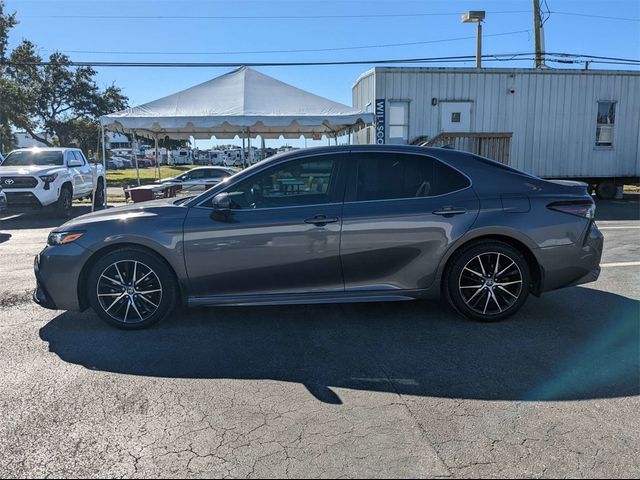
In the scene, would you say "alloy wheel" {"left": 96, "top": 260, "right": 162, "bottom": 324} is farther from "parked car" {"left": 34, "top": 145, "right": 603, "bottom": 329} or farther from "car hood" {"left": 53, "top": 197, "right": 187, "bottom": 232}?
"car hood" {"left": 53, "top": 197, "right": 187, "bottom": 232}

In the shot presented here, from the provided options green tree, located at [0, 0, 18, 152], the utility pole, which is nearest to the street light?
the utility pole

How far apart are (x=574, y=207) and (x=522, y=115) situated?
12.3 m

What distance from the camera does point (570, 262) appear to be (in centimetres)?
472

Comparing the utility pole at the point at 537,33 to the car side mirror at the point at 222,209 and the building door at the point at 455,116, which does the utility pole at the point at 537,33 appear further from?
the car side mirror at the point at 222,209

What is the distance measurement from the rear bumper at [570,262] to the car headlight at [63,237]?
4.08m

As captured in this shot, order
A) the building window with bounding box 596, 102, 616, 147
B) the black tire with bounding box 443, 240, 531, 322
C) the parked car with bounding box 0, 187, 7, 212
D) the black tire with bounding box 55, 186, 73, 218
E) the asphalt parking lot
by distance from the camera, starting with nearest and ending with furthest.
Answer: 1. the asphalt parking lot
2. the black tire with bounding box 443, 240, 531, 322
3. the parked car with bounding box 0, 187, 7, 212
4. the black tire with bounding box 55, 186, 73, 218
5. the building window with bounding box 596, 102, 616, 147

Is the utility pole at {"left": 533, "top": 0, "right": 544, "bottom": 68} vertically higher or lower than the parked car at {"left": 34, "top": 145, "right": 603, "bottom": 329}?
higher

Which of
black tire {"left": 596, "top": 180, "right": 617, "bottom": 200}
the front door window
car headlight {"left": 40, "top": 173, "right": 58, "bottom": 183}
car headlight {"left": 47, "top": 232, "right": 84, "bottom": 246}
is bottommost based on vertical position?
black tire {"left": 596, "top": 180, "right": 617, "bottom": 200}

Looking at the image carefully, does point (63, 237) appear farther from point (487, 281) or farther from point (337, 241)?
point (487, 281)

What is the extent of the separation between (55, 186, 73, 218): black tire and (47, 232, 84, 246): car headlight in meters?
10.1

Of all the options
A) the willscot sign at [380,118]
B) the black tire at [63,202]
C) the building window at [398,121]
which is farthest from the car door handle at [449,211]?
the black tire at [63,202]

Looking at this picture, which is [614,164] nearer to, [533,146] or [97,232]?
[533,146]

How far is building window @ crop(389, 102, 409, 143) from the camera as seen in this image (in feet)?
49.2

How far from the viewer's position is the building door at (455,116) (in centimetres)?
1524
